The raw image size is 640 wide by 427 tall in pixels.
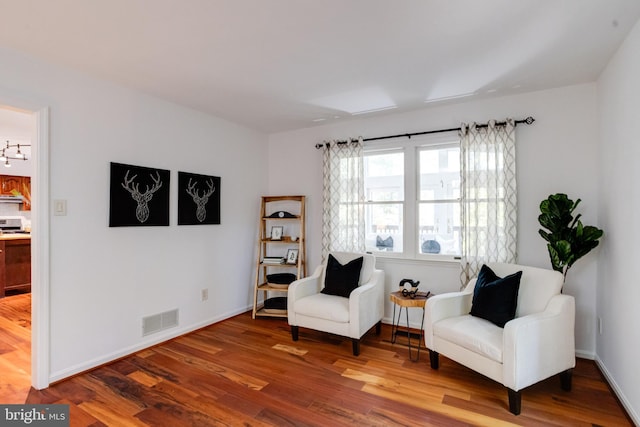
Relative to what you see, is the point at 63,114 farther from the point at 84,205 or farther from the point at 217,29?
the point at 217,29

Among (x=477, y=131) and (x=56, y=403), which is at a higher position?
(x=477, y=131)

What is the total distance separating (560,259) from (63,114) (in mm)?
4020

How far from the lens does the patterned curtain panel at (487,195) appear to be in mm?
3176

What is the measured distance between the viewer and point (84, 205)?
8.91ft

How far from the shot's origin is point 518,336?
2.14 metres

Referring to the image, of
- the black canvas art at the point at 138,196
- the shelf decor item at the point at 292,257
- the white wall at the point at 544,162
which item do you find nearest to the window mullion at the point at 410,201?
the white wall at the point at 544,162

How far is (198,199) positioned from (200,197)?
0.04 meters

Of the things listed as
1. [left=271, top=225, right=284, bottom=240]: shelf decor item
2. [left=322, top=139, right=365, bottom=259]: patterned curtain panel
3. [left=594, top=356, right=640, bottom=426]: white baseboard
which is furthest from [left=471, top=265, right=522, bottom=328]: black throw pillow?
[left=271, top=225, right=284, bottom=240]: shelf decor item

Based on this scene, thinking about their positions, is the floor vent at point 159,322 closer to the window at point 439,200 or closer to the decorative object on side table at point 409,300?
the decorative object on side table at point 409,300

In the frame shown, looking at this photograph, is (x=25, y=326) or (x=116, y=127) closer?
(x=116, y=127)

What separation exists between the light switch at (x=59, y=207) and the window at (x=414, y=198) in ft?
9.56

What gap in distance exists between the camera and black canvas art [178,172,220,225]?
11.5ft

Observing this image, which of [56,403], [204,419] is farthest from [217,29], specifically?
[56,403]

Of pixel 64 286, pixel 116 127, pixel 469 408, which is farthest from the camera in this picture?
pixel 116 127
